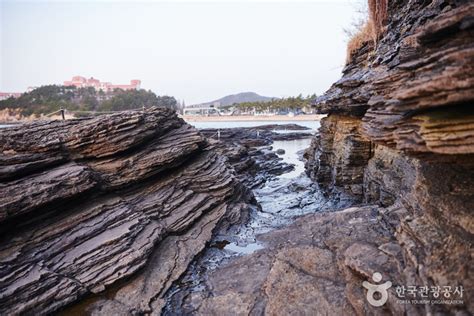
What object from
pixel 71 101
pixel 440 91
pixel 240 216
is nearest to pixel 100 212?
pixel 240 216

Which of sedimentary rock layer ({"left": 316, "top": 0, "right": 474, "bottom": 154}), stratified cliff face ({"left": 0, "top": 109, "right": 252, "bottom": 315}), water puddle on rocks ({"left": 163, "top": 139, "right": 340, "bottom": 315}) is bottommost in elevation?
water puddle on rocks ({"left": 163, "top": 139, "right": 340, "bottom": 315})

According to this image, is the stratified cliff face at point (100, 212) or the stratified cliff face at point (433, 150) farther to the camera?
the stratified cliff face at point (100, 212)

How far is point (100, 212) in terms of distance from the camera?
27.6ft

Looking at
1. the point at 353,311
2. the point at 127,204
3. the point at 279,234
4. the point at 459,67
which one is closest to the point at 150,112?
the point at 127,204

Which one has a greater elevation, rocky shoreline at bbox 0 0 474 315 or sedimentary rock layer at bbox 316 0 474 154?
sedimentary rock layer at bbox 316 0 474 154

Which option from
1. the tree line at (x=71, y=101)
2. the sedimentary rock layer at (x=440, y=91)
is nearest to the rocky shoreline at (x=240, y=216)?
the sedimentary rock layer at (x=440, y=91)

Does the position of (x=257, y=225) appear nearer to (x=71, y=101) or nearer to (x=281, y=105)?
(x=71, y=101)

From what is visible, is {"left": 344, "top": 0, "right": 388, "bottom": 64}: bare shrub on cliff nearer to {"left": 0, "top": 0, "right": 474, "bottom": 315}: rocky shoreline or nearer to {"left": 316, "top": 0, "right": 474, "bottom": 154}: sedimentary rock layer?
{"left": 0, "top": 0, "right": 474, "bottom": 315}: rocky shoreline

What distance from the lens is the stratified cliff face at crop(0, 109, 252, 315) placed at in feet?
21.3

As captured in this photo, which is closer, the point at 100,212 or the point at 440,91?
the point at 440,91

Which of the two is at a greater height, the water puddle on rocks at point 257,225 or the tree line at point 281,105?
the tree line at point 281,105

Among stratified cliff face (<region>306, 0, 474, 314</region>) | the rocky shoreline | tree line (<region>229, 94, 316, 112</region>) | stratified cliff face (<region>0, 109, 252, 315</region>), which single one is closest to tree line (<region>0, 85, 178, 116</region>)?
tree line (<region>229, 94, 316, 112</region>)

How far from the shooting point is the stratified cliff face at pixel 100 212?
6484 millimetres

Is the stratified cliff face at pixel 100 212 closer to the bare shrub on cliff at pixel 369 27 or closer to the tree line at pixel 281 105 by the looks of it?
the bare shrub on cliff at pixel 369 27
